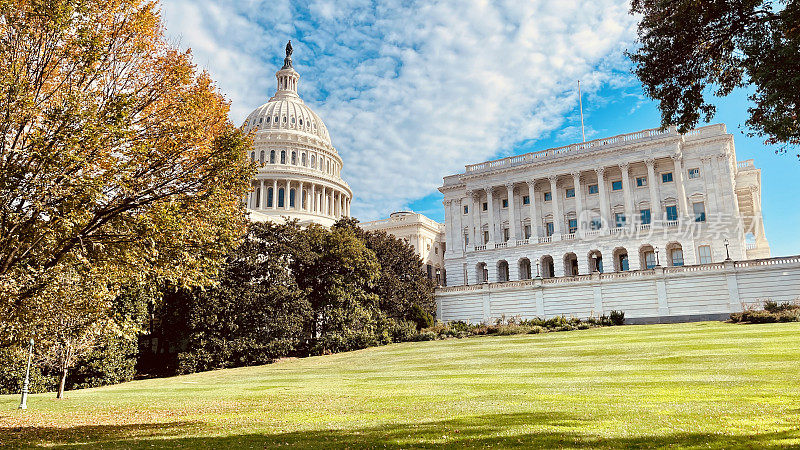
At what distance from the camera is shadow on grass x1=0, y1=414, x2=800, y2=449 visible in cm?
870

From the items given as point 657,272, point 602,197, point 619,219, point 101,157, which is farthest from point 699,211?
point 101,157

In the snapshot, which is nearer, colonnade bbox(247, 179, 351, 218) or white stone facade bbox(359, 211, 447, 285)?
white stone facade bbox(359, 211, 447, 285)

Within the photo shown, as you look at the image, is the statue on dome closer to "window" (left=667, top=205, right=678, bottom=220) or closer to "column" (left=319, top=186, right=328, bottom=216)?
"column" (left=319, top=186, right=328, bottom=216)

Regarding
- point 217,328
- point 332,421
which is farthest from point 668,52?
point 217,328

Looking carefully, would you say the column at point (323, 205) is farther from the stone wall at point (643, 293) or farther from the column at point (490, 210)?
the stone wall at point (643, 293)

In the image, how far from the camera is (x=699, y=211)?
213ft

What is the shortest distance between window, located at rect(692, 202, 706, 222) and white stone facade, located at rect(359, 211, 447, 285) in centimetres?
4265

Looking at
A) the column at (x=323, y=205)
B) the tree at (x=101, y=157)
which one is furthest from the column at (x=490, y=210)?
the tree at (x=101, y=157)

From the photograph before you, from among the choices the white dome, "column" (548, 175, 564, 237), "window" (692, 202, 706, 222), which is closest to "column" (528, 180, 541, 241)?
"column" (548, 175, 564, 237)

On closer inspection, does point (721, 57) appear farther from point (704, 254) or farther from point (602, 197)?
point (602, 197)

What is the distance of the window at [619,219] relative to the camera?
6969 centimetres

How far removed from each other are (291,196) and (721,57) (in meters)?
105

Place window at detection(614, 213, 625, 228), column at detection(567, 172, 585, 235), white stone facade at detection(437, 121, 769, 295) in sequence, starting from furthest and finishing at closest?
1. column at detection(567, 172, 585, 235)
2. window at detection(614, 213, 625, 228)
3. white stone facade at detection(437, 121, 769, 295)

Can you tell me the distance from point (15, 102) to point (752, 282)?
51.7 m
